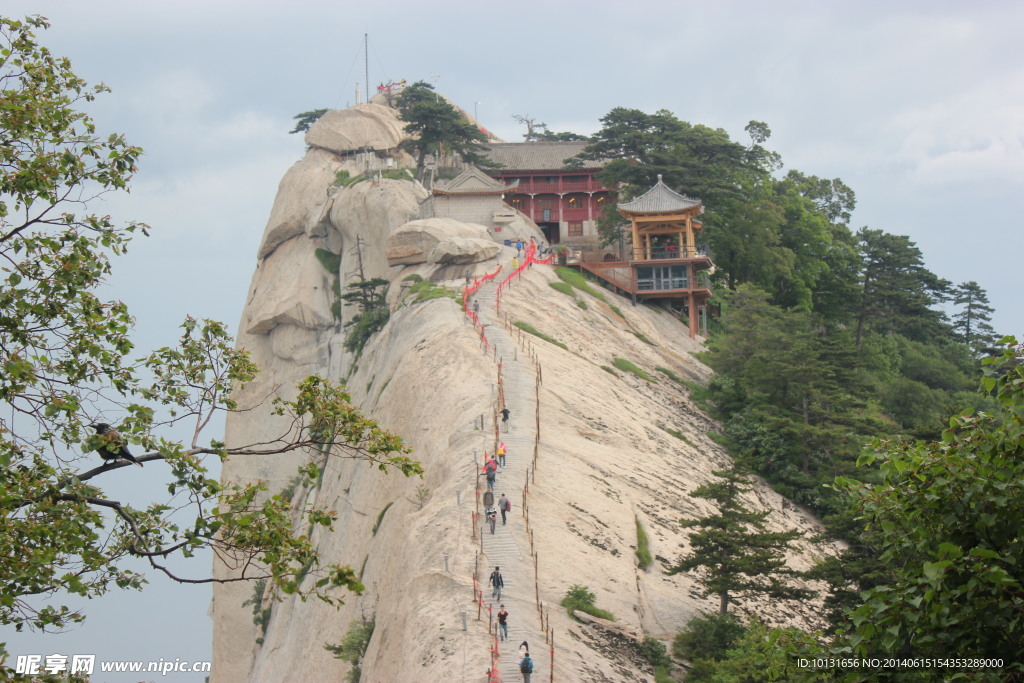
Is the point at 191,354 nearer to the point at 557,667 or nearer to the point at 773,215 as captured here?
the point at 557,667

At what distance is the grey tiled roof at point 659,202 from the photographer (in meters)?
62.0

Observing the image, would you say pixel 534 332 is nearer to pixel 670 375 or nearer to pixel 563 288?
pixel 670 375

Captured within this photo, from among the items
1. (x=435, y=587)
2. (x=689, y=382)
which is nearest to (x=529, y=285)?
(x=689, y=382)

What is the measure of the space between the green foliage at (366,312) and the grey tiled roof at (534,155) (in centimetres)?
1910

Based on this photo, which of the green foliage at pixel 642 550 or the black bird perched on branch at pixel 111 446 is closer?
the black bird perched on branch at pixel 111 446

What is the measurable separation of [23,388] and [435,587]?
1390 centimetres

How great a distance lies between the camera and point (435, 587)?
25.8m

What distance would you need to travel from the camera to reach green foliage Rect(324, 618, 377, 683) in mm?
27953

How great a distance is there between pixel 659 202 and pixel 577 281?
6.62 m

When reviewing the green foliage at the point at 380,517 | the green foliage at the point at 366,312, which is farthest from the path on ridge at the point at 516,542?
the green foliage at the point at 366,312

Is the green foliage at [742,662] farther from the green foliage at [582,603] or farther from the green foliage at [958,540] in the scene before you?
the green foliage at [958,540]

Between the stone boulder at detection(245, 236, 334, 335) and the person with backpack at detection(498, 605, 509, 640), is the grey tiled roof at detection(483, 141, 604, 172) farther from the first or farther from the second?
the person with backpack at detection(498, 605, 509, 640)

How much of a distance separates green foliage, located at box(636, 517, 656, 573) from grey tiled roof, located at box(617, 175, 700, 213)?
32.0 metres

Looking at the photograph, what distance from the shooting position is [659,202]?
62562 millimetres
